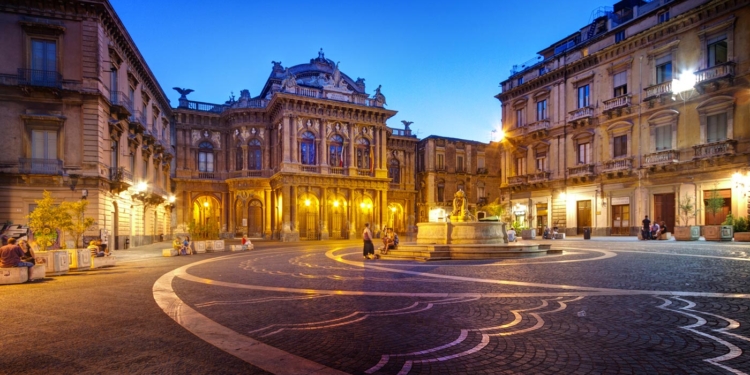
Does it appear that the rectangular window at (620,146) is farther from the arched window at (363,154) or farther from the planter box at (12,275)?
the planter box at (12,275)

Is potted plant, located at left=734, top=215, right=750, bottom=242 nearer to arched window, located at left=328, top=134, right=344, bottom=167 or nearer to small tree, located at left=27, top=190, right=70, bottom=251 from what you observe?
arched window, located at left=328, top=134, right=344, bottom=167

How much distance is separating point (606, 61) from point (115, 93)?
33.8 meters

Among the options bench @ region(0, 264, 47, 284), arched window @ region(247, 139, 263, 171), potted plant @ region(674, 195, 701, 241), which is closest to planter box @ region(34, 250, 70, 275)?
bench @ region(0, 264, 47, 284)

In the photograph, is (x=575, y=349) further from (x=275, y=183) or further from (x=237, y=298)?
(x=275, y=183)

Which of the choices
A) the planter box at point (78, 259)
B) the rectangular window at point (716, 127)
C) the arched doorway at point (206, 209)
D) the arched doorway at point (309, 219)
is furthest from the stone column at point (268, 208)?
the rectangular window at point (716, 127)

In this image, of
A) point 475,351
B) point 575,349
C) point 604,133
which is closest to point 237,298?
point 475,351

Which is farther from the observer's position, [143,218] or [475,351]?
[143,218]

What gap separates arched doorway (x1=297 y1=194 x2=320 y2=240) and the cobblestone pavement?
2819 cm

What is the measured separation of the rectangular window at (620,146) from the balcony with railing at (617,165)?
635mm

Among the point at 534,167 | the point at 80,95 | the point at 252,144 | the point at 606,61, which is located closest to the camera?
the point at 80,95

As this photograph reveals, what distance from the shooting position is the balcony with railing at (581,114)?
33.8 m

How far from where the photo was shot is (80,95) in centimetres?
2273

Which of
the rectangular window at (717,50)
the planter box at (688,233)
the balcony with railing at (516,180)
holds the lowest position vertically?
the planter box at (688,233)

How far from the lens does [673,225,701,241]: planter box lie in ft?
81.6
